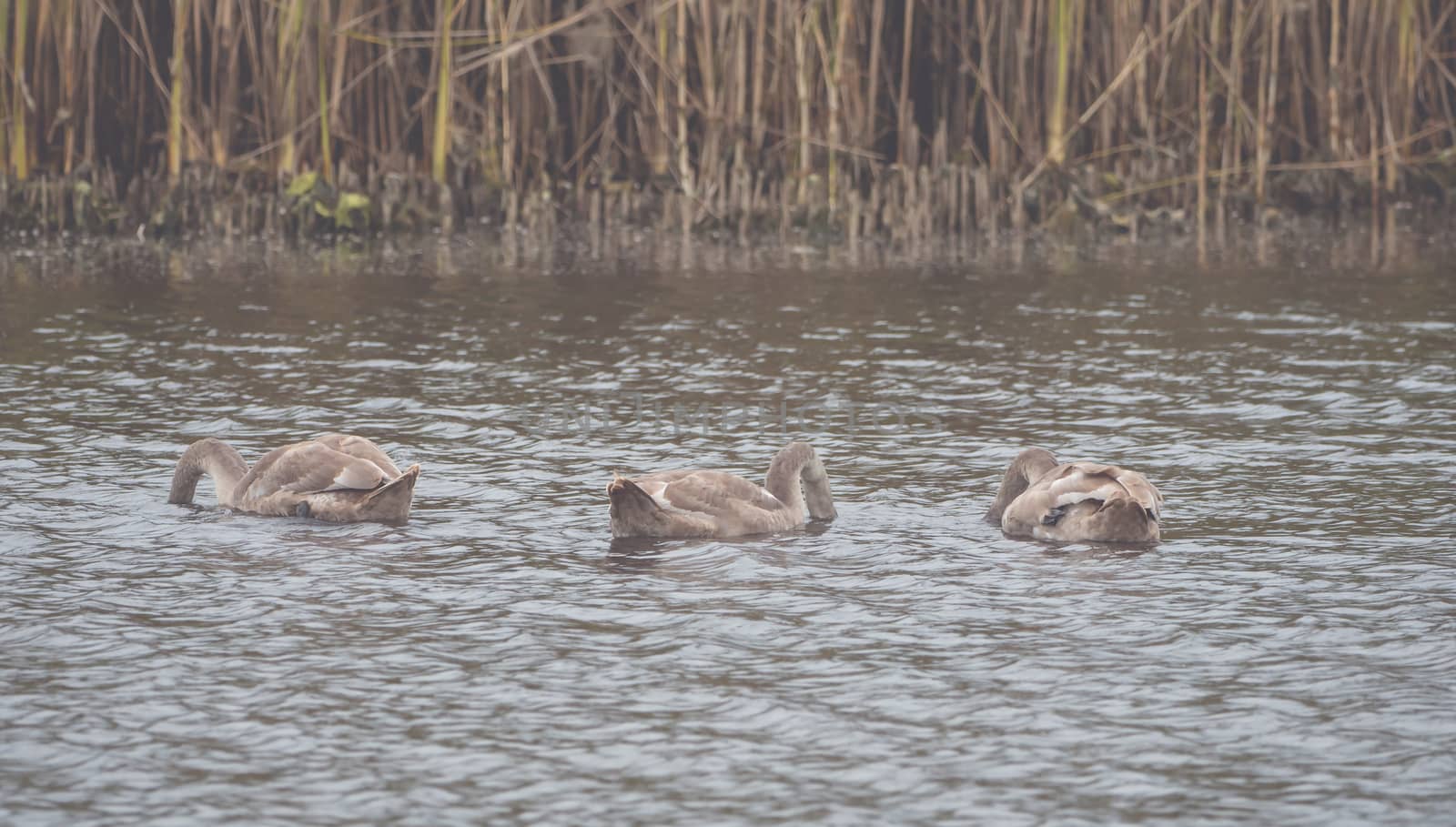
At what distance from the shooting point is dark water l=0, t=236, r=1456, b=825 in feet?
24.5

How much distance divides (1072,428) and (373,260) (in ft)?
38.6

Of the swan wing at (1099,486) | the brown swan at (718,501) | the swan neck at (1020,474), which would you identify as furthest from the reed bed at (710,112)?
the swan wing at (1099,486)

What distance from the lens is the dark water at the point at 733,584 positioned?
7.46 m

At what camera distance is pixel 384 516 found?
453 inches

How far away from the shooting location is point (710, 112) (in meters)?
26.0

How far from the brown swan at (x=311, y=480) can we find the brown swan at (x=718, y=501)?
1.18 meters

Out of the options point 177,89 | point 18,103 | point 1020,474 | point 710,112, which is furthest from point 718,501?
point 18,103

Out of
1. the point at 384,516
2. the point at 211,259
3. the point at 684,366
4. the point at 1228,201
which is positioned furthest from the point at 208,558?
the point at 1228,201

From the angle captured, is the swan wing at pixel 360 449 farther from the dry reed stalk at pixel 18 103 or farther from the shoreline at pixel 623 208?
the dry reed stalk at pixel 18 103

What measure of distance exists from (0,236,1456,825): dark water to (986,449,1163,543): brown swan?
0.17 meters

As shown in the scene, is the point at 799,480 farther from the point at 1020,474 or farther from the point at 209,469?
the point at 209,469

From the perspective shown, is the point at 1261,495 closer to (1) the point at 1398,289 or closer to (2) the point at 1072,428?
(2) the point at 1072,428

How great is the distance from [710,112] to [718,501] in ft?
50.1

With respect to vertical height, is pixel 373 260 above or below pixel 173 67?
below
